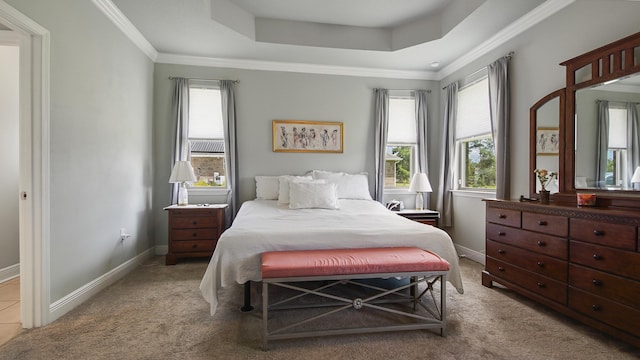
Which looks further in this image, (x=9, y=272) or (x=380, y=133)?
(x=380, y=133)

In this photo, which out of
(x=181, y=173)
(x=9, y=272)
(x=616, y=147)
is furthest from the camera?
(x=181, y=173)

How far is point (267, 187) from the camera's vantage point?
414cm

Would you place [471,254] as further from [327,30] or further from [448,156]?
[327,30]

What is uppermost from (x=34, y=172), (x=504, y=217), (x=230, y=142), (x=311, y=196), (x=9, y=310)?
(x=230, y=142)

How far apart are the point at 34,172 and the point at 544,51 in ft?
15.0

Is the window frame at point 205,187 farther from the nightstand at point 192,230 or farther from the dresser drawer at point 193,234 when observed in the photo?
the dresser drawer at point 193,234

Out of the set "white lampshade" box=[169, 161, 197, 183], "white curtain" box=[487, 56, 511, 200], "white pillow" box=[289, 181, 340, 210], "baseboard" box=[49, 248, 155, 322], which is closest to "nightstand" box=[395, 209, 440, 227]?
"white curtain" box=[487, 56, 511, 200]

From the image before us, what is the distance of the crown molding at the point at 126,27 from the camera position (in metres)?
2.85

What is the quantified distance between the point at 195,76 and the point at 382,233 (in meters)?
3.54

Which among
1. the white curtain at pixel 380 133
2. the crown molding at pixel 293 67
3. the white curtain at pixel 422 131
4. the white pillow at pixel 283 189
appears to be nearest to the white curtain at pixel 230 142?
the crown molding at pixel 293 67

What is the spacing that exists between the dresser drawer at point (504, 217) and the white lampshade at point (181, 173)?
3.54 m

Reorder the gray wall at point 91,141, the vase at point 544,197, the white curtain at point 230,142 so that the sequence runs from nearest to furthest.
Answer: the gray wall at point 91,141, the vase at point 544,197, the white curtain at point 230,142

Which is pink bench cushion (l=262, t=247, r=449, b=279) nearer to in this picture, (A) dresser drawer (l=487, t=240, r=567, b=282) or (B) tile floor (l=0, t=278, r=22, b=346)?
(A) dresser drawer (l=487, t=240, r=567, b=282)

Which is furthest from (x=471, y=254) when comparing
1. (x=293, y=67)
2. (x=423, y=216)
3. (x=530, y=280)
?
(x=293, y=67)
